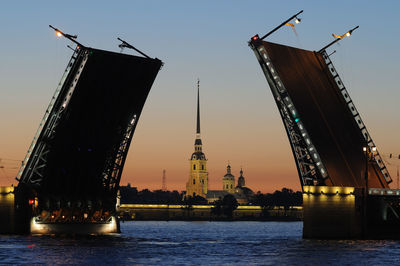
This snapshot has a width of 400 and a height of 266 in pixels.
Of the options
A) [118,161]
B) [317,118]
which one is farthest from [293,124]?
[118,161]

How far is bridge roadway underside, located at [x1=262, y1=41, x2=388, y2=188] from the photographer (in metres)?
57.7

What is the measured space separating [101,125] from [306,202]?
588 inches

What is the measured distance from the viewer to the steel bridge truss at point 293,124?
57281 millimetres

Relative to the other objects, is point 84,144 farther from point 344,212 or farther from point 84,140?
point 344,212

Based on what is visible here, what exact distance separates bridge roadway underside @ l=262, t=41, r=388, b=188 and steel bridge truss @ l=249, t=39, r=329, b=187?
0.32 m

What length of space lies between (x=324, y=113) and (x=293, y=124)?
2548 mm

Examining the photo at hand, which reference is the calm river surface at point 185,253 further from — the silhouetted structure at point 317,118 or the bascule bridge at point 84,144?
the silhouetted structure at point 317,118

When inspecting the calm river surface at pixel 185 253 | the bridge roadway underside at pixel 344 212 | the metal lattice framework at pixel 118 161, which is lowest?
the calm river surface at pixel 185 253

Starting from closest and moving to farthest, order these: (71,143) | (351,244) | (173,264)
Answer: (173,264) < (351,244) < (71,143)

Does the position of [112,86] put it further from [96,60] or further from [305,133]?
[305,133]

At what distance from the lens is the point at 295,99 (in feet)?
189

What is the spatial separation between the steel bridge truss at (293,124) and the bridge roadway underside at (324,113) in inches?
12.6

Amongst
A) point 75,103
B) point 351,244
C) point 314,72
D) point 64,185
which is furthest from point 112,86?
point 351,244

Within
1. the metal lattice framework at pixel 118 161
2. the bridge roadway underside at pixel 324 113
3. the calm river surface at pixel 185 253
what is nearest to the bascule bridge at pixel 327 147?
the bridge roadway underside at pixel 324 113
